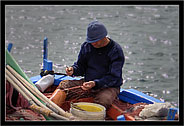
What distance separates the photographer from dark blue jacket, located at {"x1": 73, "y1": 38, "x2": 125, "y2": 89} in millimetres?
4391

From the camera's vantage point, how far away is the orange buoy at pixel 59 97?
4.41m

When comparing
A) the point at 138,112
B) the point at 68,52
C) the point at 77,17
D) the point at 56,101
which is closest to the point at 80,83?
the point at 56,101

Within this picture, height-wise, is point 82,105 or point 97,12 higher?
point 97,12

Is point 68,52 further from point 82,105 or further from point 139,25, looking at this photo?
point 82,105

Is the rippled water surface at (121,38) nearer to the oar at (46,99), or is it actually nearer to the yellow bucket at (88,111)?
the yellow bucket at (88,111)

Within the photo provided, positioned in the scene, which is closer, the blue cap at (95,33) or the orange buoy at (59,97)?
the blue cap at (95,33)

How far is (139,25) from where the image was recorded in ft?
75.5

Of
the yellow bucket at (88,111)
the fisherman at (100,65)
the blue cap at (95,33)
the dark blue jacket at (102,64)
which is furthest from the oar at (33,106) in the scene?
the blue cap at (95,33)

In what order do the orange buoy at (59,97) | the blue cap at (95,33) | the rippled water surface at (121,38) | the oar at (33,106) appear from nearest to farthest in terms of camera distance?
the oar at (33,106)
the blue cap at (95,33)
the orange buoy at (59,97)
the rippled water surface at (121,38)

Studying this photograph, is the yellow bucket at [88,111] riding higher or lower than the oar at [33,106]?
lower

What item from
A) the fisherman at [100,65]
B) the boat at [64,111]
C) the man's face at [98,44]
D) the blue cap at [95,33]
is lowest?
the boat at [64,111]

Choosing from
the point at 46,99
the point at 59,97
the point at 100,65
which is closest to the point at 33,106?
the point at 46,99

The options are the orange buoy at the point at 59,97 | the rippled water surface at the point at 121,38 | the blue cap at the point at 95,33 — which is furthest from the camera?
the rippled water surface at the point at 121,38

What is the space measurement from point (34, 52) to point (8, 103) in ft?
41.3
